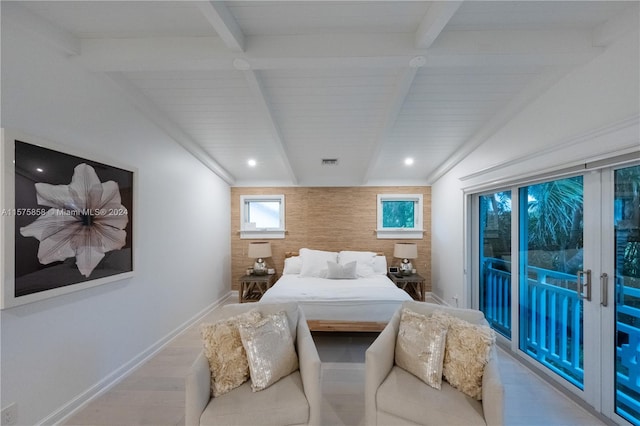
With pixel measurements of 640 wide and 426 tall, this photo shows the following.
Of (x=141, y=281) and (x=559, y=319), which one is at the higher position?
(x=141, y=281)

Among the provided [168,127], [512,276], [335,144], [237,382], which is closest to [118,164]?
[168,127]

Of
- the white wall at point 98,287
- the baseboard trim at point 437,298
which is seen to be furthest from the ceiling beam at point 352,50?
the baseboard trim at point 437,298

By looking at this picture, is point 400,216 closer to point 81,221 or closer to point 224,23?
point 224,23

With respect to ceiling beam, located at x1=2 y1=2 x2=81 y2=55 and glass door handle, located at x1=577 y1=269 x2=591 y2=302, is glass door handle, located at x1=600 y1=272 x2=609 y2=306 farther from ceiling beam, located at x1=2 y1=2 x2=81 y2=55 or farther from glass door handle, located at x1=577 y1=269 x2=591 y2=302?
ceiling beam, located at x1=2 y1=2 x2=81 y2=55

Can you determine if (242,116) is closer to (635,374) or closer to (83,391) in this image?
(83,391)

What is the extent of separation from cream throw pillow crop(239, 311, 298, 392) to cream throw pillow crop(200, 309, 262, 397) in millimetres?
52

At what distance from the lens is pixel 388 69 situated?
2.26m

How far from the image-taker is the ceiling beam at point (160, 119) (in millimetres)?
2406

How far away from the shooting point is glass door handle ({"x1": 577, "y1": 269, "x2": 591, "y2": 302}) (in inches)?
83.4

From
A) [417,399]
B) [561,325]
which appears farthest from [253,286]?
[561,325]

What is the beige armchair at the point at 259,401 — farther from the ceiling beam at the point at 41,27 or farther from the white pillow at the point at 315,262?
the white pillow at the point at 315,262

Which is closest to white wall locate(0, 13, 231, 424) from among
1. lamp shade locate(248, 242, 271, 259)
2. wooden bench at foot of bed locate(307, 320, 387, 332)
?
lamp shade locate(248, 242, 271, 259)

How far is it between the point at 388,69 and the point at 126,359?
3.47 meters

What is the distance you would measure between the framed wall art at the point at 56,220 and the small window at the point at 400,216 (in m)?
3.97
